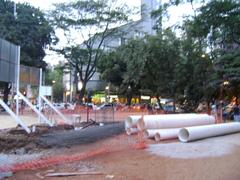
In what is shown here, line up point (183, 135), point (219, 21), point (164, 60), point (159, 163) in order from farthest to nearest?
point (164, 60) → point (219, 21) → point (183, 135) → point (159, 163)

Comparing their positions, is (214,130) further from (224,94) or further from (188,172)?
(224,94)

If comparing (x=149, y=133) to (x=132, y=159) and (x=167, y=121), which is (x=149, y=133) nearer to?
(x=167, y=121)

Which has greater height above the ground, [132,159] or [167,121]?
[167,121]

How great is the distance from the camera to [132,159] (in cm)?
1243

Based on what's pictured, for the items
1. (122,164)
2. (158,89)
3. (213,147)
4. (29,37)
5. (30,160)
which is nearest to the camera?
(122,164)

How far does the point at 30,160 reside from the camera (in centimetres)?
1318

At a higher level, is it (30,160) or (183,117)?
(183,117)

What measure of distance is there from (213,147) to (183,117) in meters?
4.55

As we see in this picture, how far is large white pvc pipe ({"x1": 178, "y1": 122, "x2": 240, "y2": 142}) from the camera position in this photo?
15.9 meters

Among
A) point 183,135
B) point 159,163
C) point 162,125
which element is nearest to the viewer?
point 159,163

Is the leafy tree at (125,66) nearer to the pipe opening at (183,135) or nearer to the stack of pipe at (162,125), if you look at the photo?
the stack of pipe at (162,125)

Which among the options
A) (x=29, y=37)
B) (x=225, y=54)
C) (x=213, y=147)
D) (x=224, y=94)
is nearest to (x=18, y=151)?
(x=213, y=147)

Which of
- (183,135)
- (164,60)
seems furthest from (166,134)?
(164,60)

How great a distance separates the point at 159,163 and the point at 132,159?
3.48 ft
